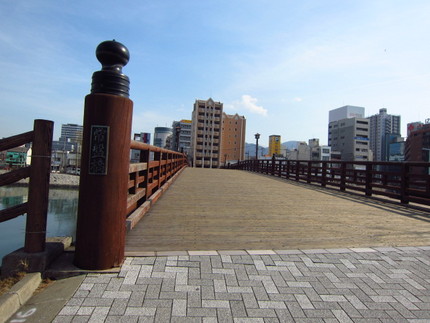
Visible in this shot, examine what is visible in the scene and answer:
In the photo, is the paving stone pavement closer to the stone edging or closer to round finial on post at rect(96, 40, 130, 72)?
the stone edging

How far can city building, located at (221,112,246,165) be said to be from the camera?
113875mm

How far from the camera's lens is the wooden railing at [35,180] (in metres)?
2.57

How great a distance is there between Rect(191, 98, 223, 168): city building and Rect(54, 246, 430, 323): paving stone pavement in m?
95.0

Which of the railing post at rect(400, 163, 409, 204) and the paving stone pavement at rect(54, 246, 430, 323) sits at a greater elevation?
the railing post at rect(400, 163, 409, 204)

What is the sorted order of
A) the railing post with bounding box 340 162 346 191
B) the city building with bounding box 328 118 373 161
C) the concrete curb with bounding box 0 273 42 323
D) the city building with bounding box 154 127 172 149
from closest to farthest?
the concrete curb with bounding box 0 273 42 323 < the railing post with bounding box 340 162 346 191 < the city building with bounding box 328 118 373 161 < the city building with bounding box 154 127 172 149

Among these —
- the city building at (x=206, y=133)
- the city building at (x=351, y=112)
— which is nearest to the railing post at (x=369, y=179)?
the city building at (x=206, y=133)

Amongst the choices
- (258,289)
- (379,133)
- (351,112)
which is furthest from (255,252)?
(379,133)

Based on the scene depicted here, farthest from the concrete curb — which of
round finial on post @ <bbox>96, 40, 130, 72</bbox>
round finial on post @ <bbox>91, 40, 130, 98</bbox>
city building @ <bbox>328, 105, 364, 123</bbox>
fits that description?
city building @ <bbox>328, 105, 364, 123</bbox>

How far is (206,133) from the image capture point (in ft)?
329

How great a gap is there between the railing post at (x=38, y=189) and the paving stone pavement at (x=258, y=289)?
62cm

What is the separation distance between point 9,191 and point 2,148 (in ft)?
178

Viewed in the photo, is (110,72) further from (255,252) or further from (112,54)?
(255,252)

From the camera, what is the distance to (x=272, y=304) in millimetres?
2154

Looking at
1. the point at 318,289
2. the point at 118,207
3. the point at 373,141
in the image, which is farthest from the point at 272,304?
the point at 373,141
